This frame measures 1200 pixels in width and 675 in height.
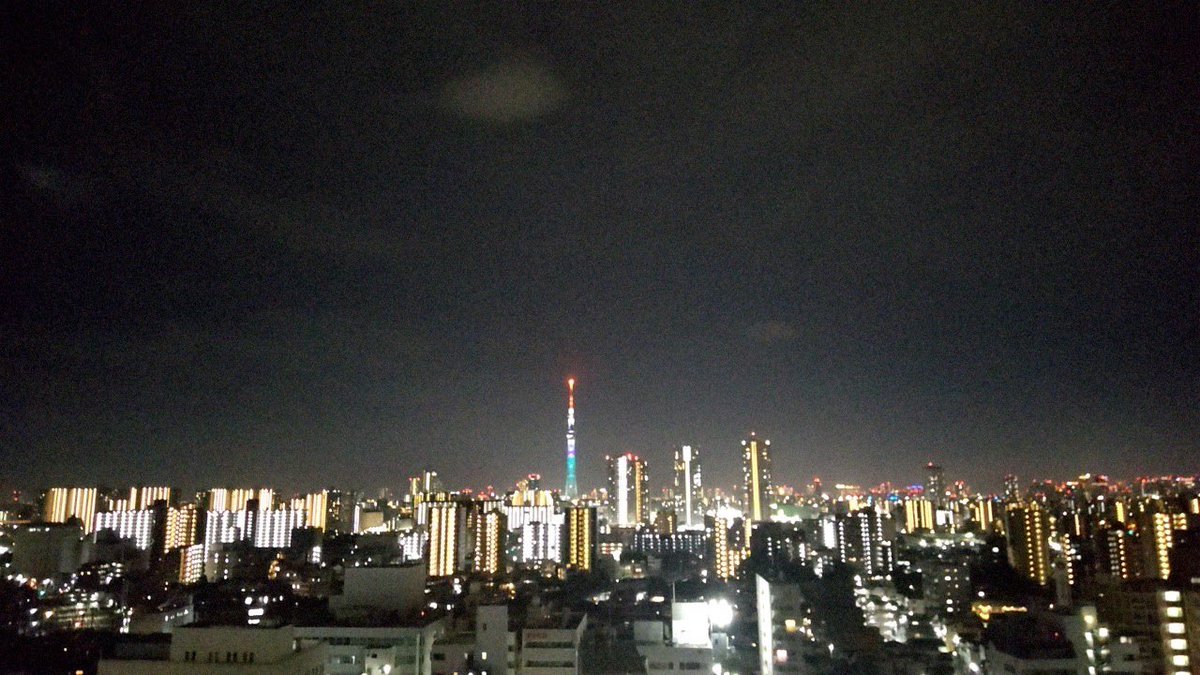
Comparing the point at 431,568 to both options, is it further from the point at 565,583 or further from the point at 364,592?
the point at 364,592

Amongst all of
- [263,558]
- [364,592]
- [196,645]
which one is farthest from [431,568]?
[196,645]

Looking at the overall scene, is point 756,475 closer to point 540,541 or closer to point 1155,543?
point 540,541

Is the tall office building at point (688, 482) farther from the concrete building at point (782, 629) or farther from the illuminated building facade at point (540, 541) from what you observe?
the concrete building at point (782, 629)

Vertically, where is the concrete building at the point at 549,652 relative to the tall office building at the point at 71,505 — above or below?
below

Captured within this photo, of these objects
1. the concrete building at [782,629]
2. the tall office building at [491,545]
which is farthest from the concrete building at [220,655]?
the tall office building at [491,545]

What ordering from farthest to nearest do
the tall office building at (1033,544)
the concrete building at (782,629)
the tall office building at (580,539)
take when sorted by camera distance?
the tall office building at (580,539) < the tall office building at (1033,544) < the concrete building at (782,629)

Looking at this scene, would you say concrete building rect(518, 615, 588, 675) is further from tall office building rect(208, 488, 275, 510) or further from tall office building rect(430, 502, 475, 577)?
tall office building rect(208, 488, 275, 510)
